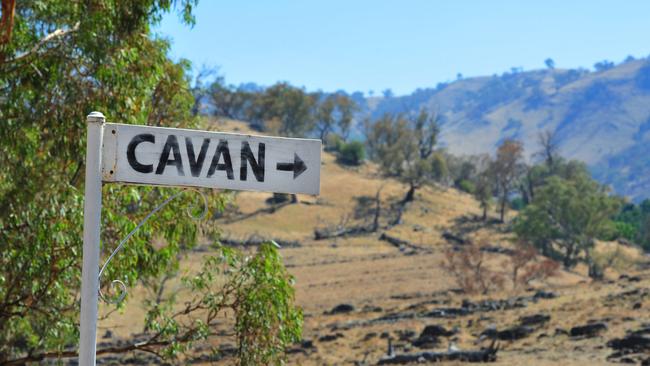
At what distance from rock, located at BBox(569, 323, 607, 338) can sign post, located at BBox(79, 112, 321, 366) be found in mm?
19568

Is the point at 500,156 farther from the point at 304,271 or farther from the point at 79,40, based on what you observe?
the point at 79,40

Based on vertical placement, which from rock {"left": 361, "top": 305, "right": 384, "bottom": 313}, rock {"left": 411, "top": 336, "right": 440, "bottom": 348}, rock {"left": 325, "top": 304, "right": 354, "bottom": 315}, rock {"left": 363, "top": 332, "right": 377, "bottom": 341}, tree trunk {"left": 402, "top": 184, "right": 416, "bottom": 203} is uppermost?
tree trunk {"left": 402, "top": 184, "right": 416, "bottom": 203}

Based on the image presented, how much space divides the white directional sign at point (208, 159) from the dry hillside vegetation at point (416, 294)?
6.11m

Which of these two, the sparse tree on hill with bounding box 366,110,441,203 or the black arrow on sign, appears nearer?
the black arrow on sign

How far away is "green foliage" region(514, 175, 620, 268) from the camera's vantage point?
48250mm


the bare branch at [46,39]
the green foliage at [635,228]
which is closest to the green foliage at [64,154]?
the bare branch at [46,39]

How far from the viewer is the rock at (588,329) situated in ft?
70.2

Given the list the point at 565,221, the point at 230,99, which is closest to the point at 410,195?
the point at 565,221

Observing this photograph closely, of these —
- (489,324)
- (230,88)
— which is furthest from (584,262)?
(230,88)

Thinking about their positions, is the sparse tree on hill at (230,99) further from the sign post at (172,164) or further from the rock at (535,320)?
the sign post at (172,164)

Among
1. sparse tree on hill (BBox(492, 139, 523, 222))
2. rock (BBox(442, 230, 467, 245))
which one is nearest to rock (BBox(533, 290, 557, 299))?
rock (BBox(442, 230, 467, 245))

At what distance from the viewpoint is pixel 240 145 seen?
3.31 metres

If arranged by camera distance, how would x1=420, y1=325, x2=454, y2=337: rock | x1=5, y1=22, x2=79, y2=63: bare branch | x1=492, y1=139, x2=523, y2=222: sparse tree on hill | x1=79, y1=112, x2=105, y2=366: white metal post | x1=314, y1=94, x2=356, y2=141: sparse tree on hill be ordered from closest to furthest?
1. x1=79, y1=112, x2=105, y2=366: white metal post
2. x1=5, y1=22, x2=79, y2=63: bare branch
3. x1=420, y1=325, x2=454, y2=337: rock
4. x1=492, y1=139, x2=523, y2=222: sparse tree on hill
5. x1=314, y1=94, x2=356, y2=141: sparse tree on hill

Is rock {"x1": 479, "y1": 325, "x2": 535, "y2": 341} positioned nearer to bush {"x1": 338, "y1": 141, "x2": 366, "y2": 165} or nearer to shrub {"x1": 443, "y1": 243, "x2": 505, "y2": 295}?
shrub {"x1": 443, "y1": 243, "x2": 505, "y2": 295}
